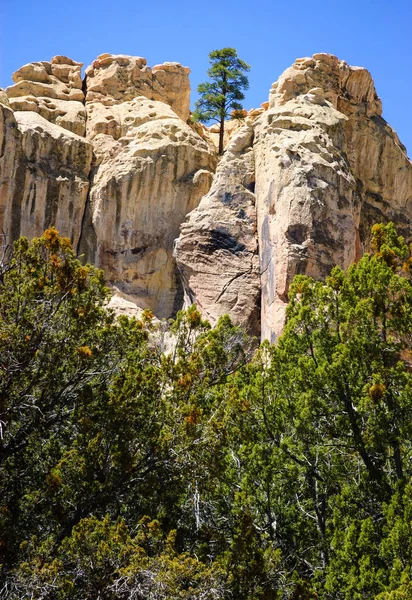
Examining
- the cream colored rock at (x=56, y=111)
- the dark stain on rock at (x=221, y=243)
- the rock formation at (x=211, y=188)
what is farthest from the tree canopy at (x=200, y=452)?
the cream colored rock at (x=56, y=111)

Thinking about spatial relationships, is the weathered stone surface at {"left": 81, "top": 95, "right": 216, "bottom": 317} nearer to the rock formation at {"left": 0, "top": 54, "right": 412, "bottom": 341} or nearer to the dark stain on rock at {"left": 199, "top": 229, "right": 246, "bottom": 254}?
the rock formation at {"left": 0, "top": 54, "right": 412, "bottom": 341}

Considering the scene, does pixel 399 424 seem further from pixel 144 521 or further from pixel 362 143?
pixel 362 143

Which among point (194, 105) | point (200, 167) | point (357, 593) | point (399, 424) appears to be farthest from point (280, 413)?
point (194, 105)

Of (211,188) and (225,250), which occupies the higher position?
(211,188)

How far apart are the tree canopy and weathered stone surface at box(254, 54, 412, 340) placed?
12.4 metres

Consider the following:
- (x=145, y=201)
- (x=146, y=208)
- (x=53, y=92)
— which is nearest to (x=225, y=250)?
(x=146, y=208)

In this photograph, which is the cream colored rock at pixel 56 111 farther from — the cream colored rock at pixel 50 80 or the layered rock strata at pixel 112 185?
the cream colored rock at pixel 50 80

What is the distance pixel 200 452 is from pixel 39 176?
906 inches

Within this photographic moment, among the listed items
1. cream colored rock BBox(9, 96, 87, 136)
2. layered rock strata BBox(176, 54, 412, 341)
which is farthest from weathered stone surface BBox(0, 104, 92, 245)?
layered rock strata BBox(176, 54, 412, 341)

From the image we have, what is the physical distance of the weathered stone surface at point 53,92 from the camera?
126ft

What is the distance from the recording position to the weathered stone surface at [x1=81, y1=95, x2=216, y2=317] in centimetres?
3519

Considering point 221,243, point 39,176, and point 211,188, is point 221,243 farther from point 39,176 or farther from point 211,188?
point 39,176

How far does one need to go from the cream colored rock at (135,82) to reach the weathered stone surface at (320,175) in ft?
23.4

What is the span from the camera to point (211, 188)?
34.8 m
